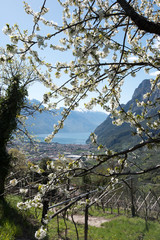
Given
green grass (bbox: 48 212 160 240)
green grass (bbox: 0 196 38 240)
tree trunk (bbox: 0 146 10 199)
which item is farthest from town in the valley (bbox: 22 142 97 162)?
green grass (bbox: 48 212 160 240)

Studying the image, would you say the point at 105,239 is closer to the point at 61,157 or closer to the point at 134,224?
the point at 134,224

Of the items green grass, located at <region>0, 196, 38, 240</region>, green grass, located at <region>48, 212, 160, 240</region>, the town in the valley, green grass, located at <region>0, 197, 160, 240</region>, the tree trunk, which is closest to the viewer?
the town in the valley

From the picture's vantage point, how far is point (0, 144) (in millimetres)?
8375

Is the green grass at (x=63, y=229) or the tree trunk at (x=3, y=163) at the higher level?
the tree trunk at (x=3, y=163)

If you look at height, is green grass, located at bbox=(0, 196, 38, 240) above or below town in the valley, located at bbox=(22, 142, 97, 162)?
below

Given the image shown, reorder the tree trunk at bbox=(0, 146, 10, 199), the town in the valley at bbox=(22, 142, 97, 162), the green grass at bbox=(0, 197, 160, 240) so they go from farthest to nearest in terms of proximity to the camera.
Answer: the tree trunk at bbox=(0, 146, 10, 199)
the green grass at bbox=(0, 197, 160, 240)
the town in the valley at bbox=(22, 142, 97, 162)

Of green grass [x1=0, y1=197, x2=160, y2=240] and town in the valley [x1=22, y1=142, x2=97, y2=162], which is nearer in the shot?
town in the valley [x1=22, y1=142, x2=97, y2=162]

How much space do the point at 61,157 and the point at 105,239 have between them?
755 centimetres

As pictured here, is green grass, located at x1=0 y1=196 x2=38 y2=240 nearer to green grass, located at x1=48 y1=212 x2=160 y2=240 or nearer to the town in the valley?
green grass, located at x1=48 y1=212 x2=160 y2=240

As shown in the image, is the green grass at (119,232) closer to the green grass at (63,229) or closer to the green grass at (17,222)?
the green grass at (63,229)

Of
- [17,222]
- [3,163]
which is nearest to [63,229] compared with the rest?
[17,222]

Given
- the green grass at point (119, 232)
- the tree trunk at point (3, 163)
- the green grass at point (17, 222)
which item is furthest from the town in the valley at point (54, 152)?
the green grass at point (119, 232)

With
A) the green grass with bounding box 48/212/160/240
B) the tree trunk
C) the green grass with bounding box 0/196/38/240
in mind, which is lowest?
the green grass with bounding box 48/212/160/240

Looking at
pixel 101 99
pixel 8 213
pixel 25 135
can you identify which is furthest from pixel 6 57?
pixel 25 135
